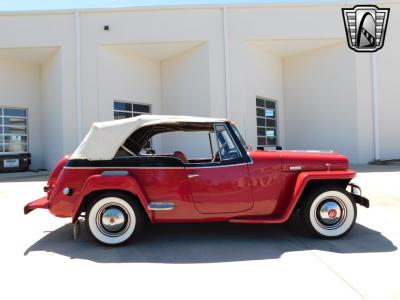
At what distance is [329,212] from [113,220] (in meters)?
2.69

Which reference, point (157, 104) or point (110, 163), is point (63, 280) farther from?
point (157, 104)

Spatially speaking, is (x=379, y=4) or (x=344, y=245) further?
(x=379, y=4)

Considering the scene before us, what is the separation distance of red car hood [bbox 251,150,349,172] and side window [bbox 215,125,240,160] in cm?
24

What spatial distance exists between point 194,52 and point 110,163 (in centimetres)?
1024

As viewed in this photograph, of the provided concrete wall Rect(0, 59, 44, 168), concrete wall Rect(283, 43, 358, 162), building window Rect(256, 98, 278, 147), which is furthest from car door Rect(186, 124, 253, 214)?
concrete wall Rect(0, 59, 44, 168)

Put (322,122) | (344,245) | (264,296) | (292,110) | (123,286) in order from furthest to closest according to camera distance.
Answer: (292,110), (322,122), (344,245), (123,286), (264,296)

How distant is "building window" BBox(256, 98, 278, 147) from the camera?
14.8 m

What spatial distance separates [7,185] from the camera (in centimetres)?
1004

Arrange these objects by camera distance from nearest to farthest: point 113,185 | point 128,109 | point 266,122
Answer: point 113,185, point 128,109, point 266,122

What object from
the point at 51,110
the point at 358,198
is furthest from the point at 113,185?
the point at 51,110

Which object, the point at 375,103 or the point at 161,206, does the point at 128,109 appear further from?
the point at 161,206

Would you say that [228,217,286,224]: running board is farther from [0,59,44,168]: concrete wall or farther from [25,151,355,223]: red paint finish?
[0,59,44,168]: concrete wall

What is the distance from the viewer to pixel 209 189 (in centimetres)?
425

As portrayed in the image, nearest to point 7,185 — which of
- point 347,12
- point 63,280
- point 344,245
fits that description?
A: point 63,280
